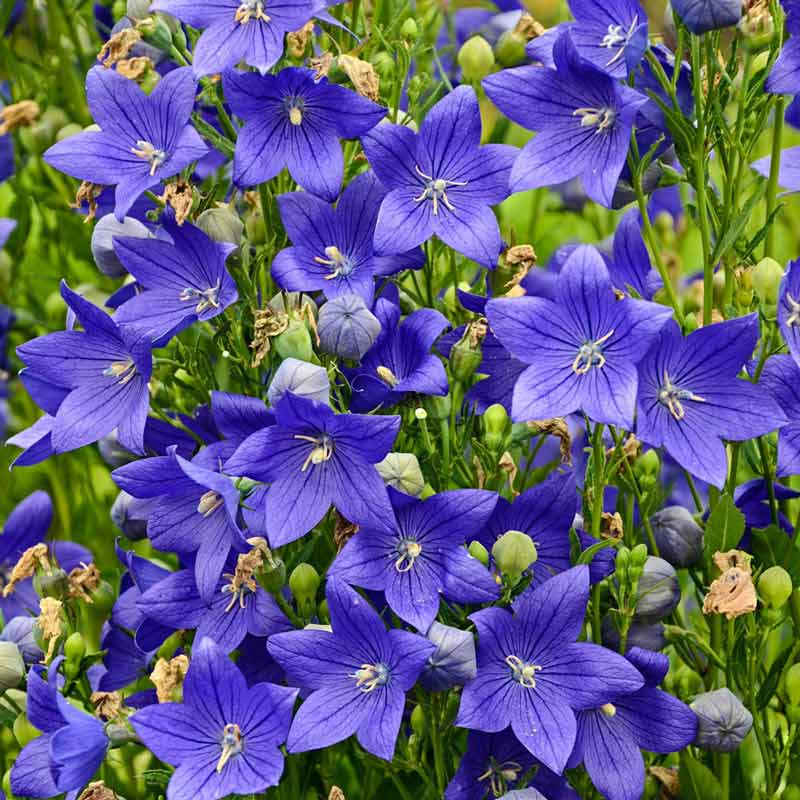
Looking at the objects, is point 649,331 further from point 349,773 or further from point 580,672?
point 349,773

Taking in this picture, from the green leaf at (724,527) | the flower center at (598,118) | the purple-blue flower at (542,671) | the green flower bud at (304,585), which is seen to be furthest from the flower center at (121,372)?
the green leaf at (724,527)

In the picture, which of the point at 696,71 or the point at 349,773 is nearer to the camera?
the point at 696,71

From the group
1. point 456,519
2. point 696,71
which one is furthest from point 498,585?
point 696,71

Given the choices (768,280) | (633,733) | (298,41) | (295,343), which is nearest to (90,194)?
(298,41)

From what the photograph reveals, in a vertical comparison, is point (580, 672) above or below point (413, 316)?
below

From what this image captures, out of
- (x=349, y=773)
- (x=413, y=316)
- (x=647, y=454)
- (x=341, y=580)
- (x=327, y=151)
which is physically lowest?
(x=349, y=773)

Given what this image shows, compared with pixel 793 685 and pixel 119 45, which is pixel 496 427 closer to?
pixel 793 685
